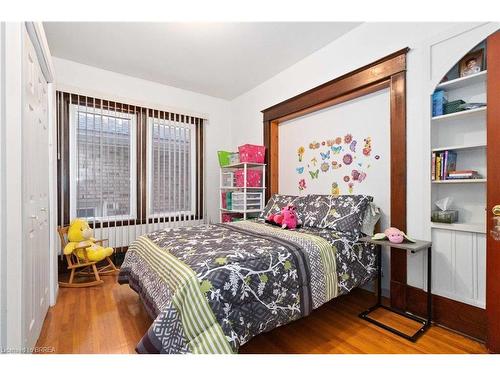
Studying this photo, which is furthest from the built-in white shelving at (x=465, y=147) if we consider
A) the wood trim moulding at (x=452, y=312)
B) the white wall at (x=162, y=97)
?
the white wall at (x=162, y=97)

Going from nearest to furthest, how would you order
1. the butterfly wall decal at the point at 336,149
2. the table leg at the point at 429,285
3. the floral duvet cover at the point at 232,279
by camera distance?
the floral duvet cover at the point at 232,279 < the table leg at the point at 429,285 < the butterfly wall decal at the point at 336,149

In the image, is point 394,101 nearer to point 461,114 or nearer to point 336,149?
point 461,114

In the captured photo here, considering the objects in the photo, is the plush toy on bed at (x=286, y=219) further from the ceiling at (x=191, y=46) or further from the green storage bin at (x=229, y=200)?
the ceiling at (x=191, y=46)

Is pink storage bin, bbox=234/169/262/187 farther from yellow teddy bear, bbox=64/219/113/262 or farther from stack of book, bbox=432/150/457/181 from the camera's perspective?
stack of book, bbox=432/150/457/181

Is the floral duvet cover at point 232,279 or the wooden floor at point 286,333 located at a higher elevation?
the floral duvet cover at point 232,279

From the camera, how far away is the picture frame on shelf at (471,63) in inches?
70.6

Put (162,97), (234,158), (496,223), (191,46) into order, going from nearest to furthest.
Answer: (496,223) < (191,46) < (162,97) < (234,158)

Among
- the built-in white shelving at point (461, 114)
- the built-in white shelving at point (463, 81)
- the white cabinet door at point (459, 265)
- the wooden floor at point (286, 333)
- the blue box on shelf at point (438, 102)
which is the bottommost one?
the wooden floor at point (286, 333)

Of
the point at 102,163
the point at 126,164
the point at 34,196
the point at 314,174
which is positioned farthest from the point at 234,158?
the point at 34,196

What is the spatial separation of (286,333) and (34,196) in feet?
6.50

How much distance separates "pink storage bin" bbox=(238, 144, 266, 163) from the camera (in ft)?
11.3

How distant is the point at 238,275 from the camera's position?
56.2 inches

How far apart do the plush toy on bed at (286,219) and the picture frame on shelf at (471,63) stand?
1.76 metres

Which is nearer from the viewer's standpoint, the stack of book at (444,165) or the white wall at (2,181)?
the white wall at (2,181)
